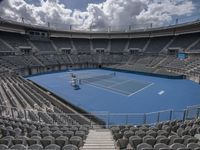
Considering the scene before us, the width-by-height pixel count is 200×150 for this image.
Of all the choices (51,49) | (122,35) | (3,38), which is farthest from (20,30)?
(122,35)

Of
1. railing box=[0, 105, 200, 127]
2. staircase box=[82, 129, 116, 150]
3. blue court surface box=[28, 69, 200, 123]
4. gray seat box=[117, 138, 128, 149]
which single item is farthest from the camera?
blue court surface box=[28, 69, 200, 123]

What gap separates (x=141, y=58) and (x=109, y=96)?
30776 mm

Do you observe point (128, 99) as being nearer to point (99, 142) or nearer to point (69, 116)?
point (69, 116)

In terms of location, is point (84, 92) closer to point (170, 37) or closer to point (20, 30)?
point (20, 30)

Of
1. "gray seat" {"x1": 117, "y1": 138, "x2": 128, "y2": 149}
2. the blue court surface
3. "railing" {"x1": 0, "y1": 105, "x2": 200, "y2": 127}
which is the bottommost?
the blue court surface

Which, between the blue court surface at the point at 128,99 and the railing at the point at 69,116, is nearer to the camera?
the railing at the point at 69,116

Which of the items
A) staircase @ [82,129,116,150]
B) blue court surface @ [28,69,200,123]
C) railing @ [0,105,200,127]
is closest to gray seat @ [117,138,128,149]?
staircase @ [82,129,116,150]

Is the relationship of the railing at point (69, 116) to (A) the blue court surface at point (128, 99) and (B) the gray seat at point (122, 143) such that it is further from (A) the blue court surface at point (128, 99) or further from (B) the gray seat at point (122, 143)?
(B) the gray seat at point (122, 143)

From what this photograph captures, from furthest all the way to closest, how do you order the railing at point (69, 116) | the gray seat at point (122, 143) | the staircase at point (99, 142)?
the railing at point (69, 116)
the staircase at point (99, 142)
the gray seat at point (122, 143)

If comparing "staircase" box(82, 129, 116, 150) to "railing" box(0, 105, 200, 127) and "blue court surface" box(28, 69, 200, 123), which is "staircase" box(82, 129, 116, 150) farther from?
"blue court surface" box(28, 69, 200, 123)

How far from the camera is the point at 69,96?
66.7ft

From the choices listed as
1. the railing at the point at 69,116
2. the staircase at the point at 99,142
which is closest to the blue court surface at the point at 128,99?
the railing at the point at 69,116

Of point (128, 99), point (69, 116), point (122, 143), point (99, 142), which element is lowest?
point (128, 99)

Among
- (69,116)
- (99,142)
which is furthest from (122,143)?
(69,116)
